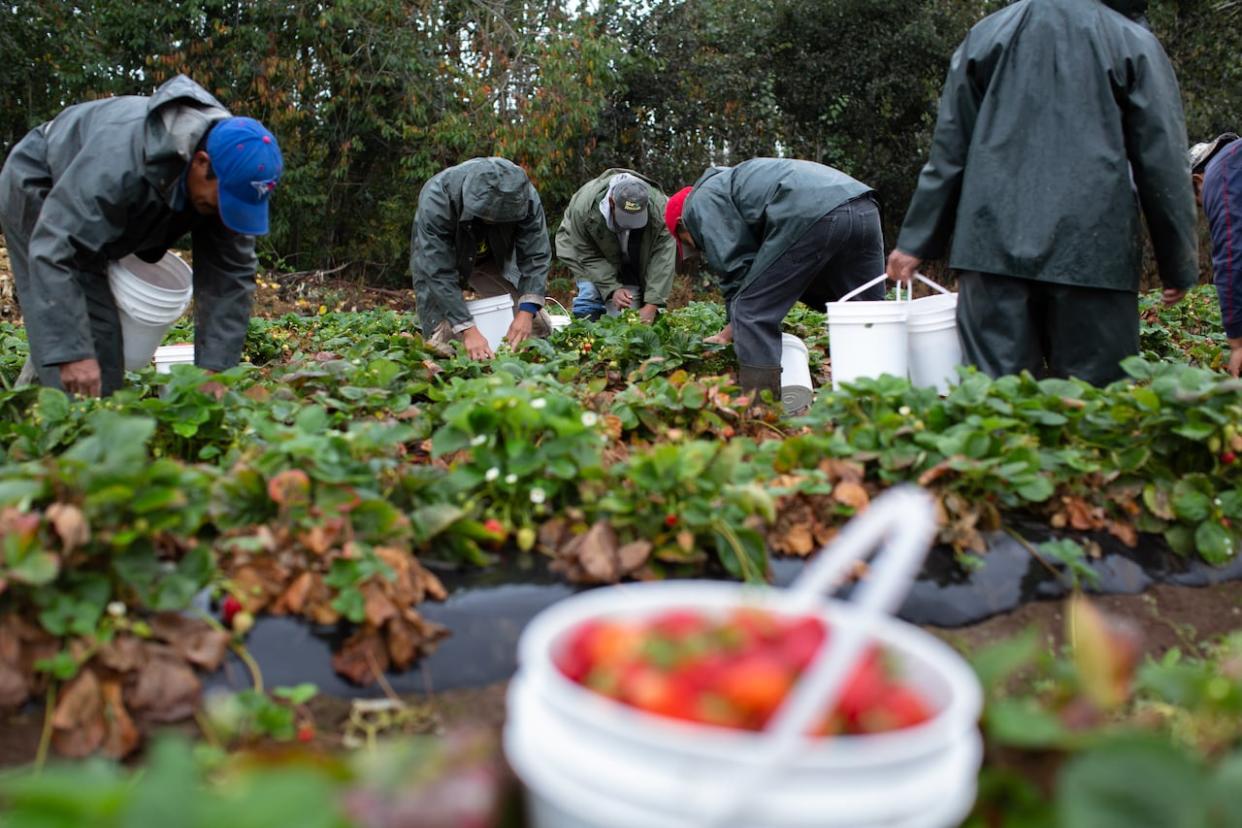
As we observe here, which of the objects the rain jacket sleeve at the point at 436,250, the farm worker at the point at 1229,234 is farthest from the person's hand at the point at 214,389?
the farm worker at the point at 1229,234

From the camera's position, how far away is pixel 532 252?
627 centimetres

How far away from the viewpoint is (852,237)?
476 centimetres

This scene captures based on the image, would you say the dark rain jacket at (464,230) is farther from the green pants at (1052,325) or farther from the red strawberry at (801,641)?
the red strawberry at (801,641)

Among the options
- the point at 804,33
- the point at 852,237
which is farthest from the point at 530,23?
the point at 852,237

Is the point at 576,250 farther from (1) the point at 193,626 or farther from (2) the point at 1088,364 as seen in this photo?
(1) the point at 193,626

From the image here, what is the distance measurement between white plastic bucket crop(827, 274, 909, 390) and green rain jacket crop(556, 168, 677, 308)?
356cm

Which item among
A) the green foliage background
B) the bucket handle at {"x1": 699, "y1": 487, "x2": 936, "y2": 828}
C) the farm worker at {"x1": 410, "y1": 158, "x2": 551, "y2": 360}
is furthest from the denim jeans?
the bucket handle at {"x1": 699, "y1": 487, "x2": 936, "y2": 828}

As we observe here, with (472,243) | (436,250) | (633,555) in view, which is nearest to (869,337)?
Result: (633,555)

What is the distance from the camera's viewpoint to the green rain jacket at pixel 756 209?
4.66 metres

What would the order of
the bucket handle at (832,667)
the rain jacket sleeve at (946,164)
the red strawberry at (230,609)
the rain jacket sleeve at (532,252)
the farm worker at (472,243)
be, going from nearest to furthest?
1. the bucket handle at (832,667)
2. the red strawberry at (230,609)
3. the rain jacket sleeve at (946,164)
4. the farm worker at (472,243)
5. the rain jacket sleeve at (532,252)

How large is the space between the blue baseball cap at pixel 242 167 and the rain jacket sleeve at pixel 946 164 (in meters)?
2.18

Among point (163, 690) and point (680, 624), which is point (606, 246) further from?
point (680, 624)

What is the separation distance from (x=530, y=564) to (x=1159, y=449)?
5.70 ft

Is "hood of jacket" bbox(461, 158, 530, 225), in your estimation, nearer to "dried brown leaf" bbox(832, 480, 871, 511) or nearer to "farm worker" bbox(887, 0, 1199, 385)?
"farm worker" bbox(887, 0, 1199, 385)
